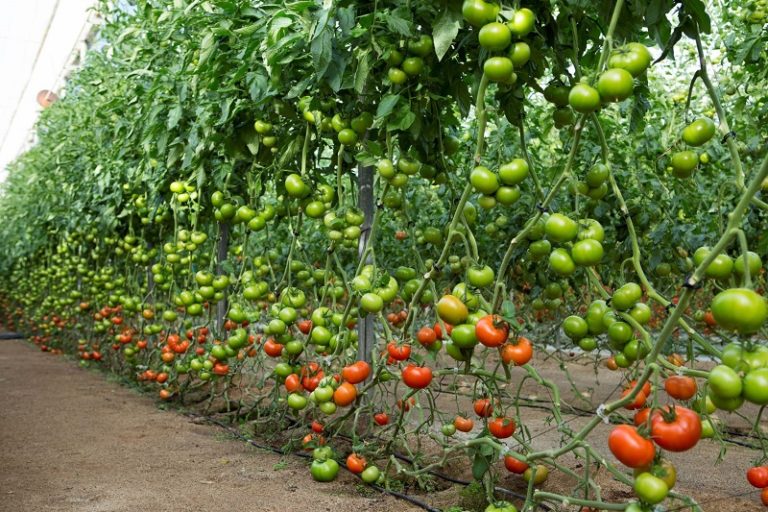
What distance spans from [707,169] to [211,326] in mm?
3094

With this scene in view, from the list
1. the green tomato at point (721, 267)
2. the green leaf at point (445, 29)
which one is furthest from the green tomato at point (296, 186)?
the green tomato at point (721, 267)

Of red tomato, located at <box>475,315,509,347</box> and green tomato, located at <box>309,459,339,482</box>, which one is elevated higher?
red tomato, located at <box>475,315,509,347</box>

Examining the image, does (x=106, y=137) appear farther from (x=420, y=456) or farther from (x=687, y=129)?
(x=687, y=129)

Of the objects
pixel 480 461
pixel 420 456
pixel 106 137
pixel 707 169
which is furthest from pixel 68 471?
pixel 707 169

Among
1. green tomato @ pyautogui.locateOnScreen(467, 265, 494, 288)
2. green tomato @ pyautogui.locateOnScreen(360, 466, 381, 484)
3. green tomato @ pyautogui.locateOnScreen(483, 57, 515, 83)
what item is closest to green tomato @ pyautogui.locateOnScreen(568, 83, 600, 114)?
green tomato @ pyautogui.locateOnScreen(483, 57, 515, 83)

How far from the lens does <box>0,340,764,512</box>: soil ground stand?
242 centimetres

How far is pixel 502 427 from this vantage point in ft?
6.06

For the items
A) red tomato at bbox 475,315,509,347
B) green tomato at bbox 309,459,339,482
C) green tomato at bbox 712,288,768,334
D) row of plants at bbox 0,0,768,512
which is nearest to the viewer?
green tomato at bbox 712,288,768,334

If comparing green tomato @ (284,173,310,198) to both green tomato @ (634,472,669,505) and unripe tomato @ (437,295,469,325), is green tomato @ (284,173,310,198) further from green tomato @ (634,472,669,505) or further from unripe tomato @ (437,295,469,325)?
green tomato @ (634,472,669,505)

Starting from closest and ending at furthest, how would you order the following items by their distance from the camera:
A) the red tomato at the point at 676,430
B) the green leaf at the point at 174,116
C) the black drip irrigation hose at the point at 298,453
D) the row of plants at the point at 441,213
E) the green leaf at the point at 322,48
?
the red tomato at the point at 676,430
the row of plants at the point at 441,213
the green leaf at the point at 322,48
the black drip irrigation hose at the point at 298,453
the green leaf at the point at 174,116

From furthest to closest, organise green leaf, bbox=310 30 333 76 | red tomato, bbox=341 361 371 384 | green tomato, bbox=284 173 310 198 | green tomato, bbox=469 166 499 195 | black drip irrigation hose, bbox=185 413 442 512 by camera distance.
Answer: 1. black drip irrigation hose, bbox=185 413 442 512
2. green tomato, bbox=284 173 310 198
3. red tomato, bbox=341 361 371 384
4. green leaf, bbox=310 30 333 76
5. green tomato, bbox=469 166 499 195

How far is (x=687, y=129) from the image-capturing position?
1.35m

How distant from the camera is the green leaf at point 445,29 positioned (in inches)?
62.2

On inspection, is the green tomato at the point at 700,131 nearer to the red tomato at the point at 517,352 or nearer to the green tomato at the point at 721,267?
the green tomato at the point at 721,267
